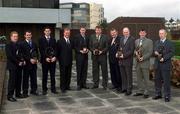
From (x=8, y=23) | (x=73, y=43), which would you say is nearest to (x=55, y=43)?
(x=73, y=43)

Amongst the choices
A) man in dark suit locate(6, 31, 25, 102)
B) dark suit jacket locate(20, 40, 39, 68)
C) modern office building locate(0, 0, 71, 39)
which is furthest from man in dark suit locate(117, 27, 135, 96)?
modern office building locate(0, 0, 71, 39)

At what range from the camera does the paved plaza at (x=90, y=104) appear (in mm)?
8109

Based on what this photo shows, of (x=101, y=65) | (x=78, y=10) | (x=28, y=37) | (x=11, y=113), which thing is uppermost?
(x=78, y=10)

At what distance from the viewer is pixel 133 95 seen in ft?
32.0

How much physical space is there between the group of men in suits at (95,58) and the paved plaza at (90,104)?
13.1 inches

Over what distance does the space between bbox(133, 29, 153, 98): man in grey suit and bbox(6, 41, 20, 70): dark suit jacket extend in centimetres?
280

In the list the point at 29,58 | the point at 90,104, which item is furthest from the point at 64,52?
the point at 90,104

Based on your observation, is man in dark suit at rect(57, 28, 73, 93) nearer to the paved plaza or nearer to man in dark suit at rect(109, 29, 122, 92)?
the paved plaza

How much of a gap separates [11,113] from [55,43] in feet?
8.84

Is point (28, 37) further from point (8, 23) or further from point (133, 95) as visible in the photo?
point (8, 23)

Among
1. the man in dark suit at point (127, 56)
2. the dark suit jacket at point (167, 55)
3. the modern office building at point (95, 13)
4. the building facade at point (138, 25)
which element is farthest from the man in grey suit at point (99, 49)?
the modern office building at point (95, 13)

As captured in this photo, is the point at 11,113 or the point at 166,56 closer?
the point at 11,113

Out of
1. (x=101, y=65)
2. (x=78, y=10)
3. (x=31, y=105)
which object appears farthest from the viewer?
(x=78, y=10)

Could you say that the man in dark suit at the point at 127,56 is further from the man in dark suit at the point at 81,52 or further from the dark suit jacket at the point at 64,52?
the dark suit jacket at the point at 64,52
